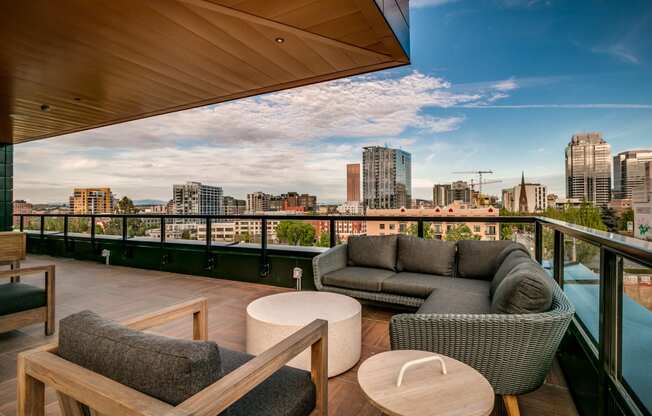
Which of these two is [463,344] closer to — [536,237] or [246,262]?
[536,237]

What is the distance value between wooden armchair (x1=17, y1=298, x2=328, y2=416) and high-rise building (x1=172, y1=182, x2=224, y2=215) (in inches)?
183

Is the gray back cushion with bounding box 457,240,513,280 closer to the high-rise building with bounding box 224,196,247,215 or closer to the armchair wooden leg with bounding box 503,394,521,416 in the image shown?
the armchair wooden leg with bounding box 503,394,521,416

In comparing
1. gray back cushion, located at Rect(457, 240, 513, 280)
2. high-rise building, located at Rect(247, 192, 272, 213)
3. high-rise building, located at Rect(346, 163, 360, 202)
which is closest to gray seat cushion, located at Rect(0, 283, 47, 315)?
high-rise building, located at Rect(247, 192, 272, 213)

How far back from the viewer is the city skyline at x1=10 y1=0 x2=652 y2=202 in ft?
24.7

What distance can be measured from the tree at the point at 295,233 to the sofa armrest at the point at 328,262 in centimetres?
95

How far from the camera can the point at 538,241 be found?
12.1 ft

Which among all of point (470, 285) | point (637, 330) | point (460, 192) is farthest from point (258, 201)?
point (637, 330)

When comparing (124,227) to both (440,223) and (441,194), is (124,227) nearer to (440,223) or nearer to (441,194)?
(440,223)

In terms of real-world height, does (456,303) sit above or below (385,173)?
below

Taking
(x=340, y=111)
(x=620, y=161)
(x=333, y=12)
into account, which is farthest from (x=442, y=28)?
(x=333, y=12)

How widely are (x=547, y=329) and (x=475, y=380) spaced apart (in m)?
0.57

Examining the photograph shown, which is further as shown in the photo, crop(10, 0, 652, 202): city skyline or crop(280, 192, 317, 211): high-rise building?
crop(10, 0, 652, 202): city skyline

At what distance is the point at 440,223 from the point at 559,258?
1.43 meters

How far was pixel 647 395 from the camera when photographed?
1.25 meters
